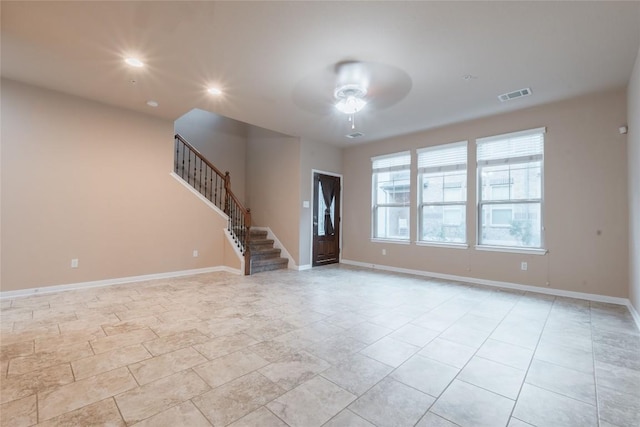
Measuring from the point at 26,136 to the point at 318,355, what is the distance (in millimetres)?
4937

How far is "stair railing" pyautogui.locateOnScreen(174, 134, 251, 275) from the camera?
5995 millimetres

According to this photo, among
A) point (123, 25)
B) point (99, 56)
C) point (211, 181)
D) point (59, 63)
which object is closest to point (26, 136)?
point (59, 63)

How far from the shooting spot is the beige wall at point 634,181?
3.20 m

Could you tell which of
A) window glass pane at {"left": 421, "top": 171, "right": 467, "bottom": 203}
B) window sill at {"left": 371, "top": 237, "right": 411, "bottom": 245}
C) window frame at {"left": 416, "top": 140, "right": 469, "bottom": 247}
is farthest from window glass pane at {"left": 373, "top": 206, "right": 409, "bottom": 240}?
window glass pane at {"left": 421, "top": 171, "right": 467, "bottom": 203}

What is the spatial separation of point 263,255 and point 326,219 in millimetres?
1747

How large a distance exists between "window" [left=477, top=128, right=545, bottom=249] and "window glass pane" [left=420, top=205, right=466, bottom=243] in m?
0.34

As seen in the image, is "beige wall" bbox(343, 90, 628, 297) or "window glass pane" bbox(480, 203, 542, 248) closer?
"beige wall" bbox(343, 90, 628, 297)

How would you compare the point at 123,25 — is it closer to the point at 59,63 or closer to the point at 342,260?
the point at 59,63

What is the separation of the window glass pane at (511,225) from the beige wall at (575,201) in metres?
0.18

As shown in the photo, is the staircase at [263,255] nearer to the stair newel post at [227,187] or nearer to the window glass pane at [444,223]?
the stair newel post at [227,187]

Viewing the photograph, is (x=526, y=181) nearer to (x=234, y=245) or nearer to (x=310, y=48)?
(x=310, y=48)

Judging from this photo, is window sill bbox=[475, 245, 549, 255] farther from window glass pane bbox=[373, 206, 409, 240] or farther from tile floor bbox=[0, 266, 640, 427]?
window glass pane bbox=[373, 206, 409, 240]

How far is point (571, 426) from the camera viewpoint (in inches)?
65.2

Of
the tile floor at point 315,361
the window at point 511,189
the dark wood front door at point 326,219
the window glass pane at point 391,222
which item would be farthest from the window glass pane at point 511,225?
the dark wood front door at point 326,219
